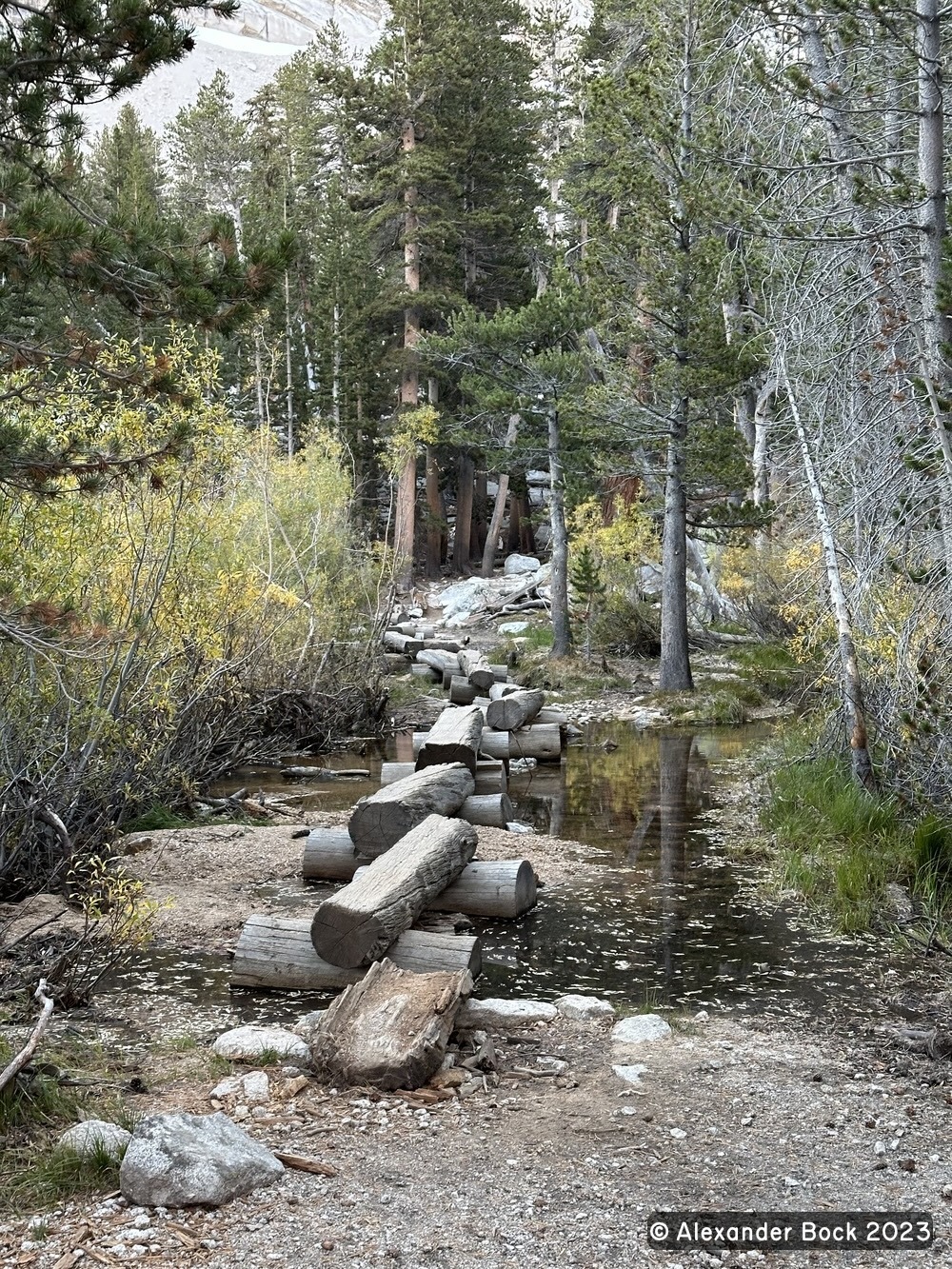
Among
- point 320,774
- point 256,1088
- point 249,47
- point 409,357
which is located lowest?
point 320,774

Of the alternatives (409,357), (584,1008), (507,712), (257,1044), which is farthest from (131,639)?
(409,357)

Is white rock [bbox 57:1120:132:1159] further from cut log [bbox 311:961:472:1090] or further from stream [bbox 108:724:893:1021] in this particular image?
stream [bbox 108:724:893:1021]

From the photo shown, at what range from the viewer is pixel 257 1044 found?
17.5 ft

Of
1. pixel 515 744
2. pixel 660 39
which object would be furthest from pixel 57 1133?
pixel 660 39

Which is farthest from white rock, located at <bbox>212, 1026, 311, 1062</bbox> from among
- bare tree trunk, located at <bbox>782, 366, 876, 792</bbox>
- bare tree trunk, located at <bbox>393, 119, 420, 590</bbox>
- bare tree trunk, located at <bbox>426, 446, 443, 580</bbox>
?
bare tree trunk, located at <bbox>426, 446, 443, 580</bbox>

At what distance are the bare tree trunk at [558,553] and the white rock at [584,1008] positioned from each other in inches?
704

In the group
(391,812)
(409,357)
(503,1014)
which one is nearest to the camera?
(503,1014)

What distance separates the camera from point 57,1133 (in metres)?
4.30

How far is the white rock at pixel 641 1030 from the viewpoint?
558cm

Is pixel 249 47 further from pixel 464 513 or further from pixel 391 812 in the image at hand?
pixel 391 812

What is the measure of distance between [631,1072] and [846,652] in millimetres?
5141

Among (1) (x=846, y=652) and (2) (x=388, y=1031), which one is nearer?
(2) (x=388, y=1031)

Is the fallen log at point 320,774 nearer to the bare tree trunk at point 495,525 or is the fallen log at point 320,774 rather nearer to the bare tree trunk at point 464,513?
the bare tree trunk at point 495,525

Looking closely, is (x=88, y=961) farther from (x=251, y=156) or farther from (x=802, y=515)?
(x=251, y=156)
